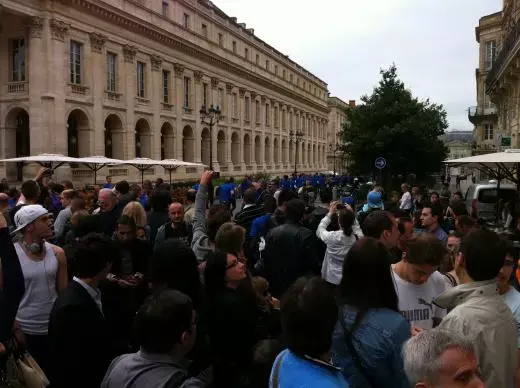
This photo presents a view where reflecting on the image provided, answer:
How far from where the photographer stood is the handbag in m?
2.89

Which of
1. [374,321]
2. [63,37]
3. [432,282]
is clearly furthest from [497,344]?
[63,37]

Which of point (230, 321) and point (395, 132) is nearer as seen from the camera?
point (230, 321)

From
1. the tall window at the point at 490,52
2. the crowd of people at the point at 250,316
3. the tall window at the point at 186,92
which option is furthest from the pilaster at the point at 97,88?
the tall window at the point at 490,52

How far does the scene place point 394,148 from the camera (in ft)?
84.4

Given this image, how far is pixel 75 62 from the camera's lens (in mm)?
27000

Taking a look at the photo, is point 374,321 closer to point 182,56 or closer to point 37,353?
point 37,353

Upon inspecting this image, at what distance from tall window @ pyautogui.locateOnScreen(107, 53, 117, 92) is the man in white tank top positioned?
2755 cm

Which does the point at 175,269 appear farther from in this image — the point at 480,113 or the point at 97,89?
the point at 480,113

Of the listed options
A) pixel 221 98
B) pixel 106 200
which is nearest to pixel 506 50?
pixel 106 200

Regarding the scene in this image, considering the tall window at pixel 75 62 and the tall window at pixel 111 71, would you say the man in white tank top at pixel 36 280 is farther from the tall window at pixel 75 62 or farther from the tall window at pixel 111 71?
the tall window at pixel 111 71

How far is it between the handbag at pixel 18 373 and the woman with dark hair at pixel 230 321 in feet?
3.81

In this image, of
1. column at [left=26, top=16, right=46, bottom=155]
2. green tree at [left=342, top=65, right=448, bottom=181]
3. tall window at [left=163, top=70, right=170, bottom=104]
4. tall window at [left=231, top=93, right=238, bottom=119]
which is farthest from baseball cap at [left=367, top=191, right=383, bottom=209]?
tall window at [left=231, top=93, right=238, bottom=119]

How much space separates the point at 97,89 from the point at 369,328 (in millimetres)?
28766

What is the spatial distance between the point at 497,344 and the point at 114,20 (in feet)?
102
